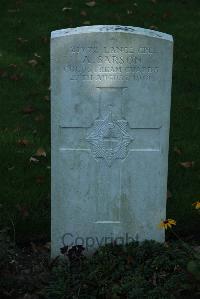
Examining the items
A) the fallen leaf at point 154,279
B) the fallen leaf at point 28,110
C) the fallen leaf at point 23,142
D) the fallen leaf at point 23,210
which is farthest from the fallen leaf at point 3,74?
the fallen leaf at point 154,279

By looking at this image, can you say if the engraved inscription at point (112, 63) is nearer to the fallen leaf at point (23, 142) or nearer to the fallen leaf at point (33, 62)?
the fallen leaf at point (23, 142)

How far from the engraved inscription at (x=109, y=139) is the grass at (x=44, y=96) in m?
0.94

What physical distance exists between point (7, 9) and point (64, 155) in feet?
23.0

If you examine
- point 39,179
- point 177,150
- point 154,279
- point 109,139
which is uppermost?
point 109,139

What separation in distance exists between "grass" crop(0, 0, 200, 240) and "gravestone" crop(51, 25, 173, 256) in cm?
63

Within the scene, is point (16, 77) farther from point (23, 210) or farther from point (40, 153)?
point (23, 210)

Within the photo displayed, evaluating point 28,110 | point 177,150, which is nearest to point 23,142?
point 28,110

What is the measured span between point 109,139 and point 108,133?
50mm

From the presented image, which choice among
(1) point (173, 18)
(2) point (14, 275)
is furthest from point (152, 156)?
(1) point (173, 18)

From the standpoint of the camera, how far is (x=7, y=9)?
1081 centimetres

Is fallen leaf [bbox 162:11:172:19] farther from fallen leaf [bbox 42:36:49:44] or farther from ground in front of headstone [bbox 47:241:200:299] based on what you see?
ground in front of headstone [bbox 47:241:200:299]

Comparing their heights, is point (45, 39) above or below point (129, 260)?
above

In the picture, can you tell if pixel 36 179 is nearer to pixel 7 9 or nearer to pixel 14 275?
pixel 14 275

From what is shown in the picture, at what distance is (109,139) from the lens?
438 cm
